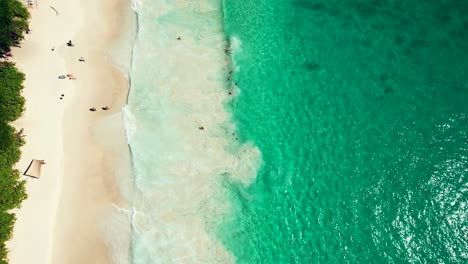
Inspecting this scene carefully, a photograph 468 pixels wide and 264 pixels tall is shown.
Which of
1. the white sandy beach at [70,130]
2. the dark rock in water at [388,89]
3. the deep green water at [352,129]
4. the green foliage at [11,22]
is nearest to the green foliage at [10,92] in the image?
the white sandy beach at [70,130]

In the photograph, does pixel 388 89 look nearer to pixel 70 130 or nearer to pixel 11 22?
pixel 70 130

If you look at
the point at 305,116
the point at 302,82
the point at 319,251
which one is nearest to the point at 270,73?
the point at 302,82

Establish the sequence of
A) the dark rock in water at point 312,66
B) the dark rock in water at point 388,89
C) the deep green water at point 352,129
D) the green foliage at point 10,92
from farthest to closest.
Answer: the dark rock in water at point 312,66 < the dark rock in water at point 388,89 < the green foliage at point 10,92 < the deep green water at point 352,129

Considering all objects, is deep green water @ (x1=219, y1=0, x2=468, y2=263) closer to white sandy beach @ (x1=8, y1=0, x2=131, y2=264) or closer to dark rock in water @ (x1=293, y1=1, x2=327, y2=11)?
dark rock in water @ (x1=293, y1=1, x2=327, y2=11)

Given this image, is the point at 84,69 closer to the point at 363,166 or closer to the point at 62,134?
the point at 62,134

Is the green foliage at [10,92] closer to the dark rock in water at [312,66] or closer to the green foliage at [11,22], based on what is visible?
the green foliage at [11,22]
